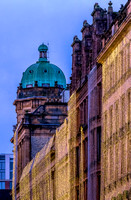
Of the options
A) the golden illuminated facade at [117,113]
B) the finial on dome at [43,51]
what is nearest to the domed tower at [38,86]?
the finial on dome at [43,51]

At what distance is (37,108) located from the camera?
146m

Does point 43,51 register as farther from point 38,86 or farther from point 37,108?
point 37,108

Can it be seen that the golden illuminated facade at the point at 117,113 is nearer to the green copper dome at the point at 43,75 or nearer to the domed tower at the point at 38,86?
the domed tower at the point at 38,86

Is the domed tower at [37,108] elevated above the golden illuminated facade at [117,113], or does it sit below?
above

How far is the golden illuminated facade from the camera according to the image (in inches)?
2422

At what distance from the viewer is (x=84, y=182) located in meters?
84.1

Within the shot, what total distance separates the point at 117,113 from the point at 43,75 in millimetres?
118231

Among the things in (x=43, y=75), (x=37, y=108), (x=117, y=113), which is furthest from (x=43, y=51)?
(x=117, y=113)

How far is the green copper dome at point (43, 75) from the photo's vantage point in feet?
599

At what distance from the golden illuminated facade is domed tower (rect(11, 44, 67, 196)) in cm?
7102

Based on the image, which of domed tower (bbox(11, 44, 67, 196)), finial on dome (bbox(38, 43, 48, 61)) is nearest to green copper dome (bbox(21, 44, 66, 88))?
domed tower (bbox(11, 44, 67, 196))

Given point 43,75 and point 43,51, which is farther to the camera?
point 43,51

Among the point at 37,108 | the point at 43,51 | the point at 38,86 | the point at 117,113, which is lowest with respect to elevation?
the point at 117,113

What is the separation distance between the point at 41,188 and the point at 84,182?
112 feet
